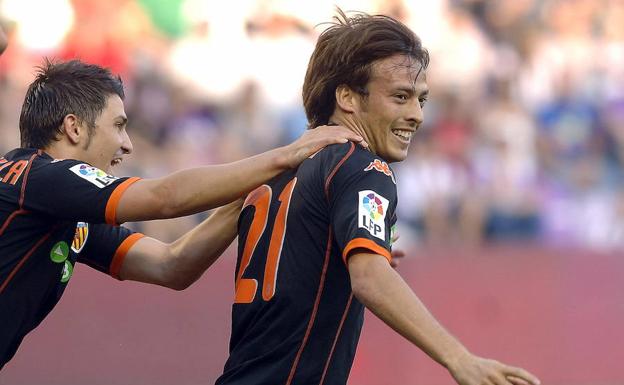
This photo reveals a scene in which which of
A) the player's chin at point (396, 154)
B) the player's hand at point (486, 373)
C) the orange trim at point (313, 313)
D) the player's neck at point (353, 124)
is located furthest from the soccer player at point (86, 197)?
the player's hand at point (486, 373)

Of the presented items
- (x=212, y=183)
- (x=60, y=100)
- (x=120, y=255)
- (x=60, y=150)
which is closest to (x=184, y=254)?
(x=120, y=255)

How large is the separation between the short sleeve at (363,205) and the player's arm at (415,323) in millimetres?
51

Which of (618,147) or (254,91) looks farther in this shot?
(618,147)

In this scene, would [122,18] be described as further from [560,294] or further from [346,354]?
[346,354]

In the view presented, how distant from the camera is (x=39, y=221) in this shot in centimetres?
443

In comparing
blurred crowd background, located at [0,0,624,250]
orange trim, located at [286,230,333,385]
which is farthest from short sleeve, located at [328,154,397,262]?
blurred crowd background, located at [0,0,624,250]

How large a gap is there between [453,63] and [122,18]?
323cm

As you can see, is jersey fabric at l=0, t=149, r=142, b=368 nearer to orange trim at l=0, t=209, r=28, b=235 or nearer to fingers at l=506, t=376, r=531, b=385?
orange trim at l=0, t=209, r=28, b=235

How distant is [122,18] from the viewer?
982 centimetres

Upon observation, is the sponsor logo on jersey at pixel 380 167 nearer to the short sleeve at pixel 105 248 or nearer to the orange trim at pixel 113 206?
the orange trim at pixel 113 206

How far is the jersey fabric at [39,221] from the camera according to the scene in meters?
4.25

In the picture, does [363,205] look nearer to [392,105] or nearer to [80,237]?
[392,105]

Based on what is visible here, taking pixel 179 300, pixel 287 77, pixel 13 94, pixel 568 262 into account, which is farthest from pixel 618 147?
pixel 13 94

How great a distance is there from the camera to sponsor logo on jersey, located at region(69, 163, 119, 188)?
4285 millimetres
